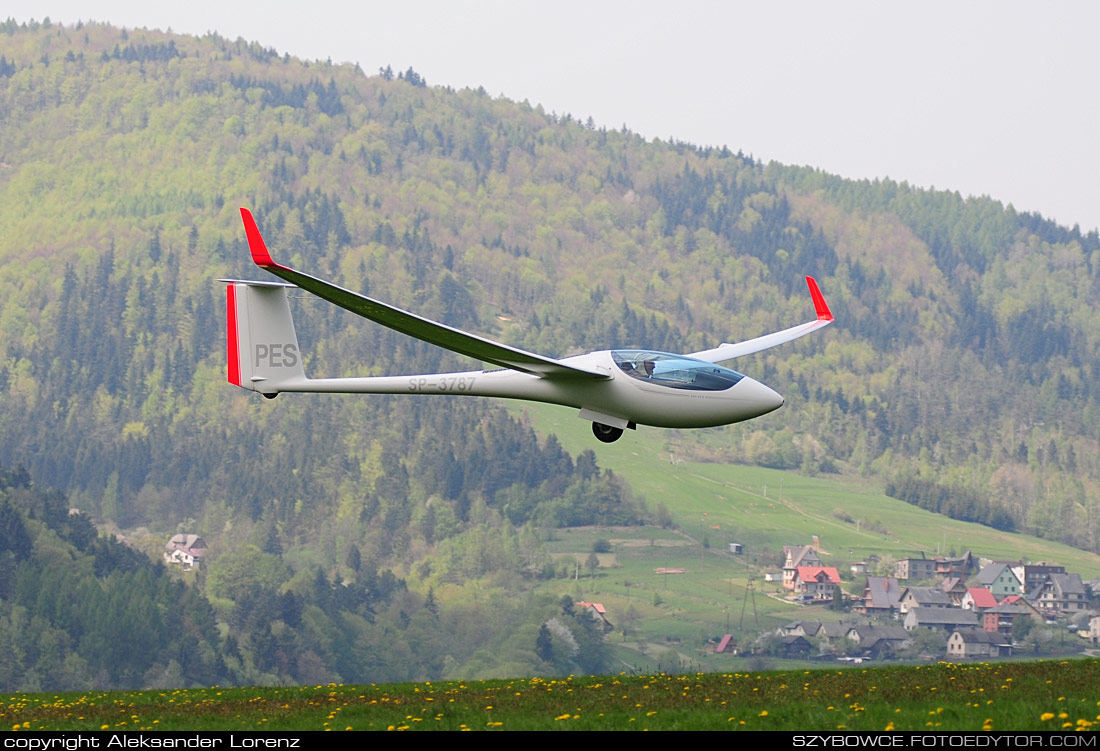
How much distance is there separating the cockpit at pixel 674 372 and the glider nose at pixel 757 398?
297 mm

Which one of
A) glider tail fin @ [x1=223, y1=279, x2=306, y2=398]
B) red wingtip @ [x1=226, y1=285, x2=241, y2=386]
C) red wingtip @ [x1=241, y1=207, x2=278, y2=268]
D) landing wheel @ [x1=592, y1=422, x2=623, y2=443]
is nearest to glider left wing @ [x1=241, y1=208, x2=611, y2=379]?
red wingtip @ [x1=241, y1=207, x2=278, y2=268]

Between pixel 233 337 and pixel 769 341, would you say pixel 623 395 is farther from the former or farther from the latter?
pixel 233 337

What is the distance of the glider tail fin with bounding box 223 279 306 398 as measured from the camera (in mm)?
38781

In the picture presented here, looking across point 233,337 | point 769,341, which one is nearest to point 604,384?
point 769,341

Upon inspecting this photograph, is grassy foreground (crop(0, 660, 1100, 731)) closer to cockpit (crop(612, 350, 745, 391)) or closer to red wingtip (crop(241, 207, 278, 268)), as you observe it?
cockpit (crop(612, 350, 745, 391))

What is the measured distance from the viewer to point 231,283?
125 ft

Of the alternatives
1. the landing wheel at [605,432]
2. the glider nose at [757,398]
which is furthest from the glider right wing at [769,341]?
the glider nose at [757,398]

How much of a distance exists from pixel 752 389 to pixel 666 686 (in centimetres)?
694

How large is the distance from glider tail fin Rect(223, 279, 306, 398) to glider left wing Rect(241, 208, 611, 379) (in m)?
6.99

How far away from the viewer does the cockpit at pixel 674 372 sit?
33906 millimetres

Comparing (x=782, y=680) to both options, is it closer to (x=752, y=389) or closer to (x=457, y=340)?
(x=752, y=389)
